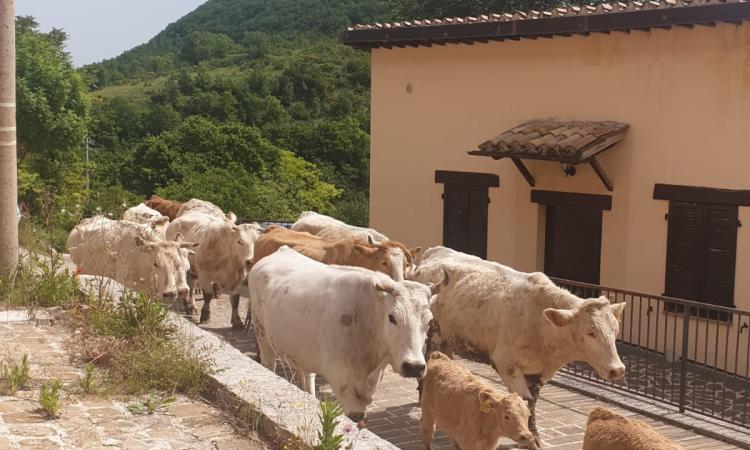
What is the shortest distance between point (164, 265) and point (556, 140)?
642 centimetres

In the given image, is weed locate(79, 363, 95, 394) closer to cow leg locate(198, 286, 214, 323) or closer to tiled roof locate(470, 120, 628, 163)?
cow leg locate(198, 286, 214, 323)

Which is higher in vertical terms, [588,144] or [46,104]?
[46,104]

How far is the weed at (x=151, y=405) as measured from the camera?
20.1 ft

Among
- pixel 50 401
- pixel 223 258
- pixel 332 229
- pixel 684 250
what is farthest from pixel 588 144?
pixel 50 401

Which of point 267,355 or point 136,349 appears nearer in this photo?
point 136,349

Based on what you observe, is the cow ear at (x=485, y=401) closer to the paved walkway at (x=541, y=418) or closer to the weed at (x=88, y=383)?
the paved walkway at (x=541, y=418)

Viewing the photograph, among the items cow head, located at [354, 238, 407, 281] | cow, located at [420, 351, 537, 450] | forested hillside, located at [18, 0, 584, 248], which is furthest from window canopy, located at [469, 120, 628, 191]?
forested hillside, located at [18, 0, 584, 248]

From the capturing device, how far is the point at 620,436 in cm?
657

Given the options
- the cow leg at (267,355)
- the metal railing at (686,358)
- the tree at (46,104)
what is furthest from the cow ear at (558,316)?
the tree at (46,104)

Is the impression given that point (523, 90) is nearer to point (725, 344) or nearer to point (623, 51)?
point (623, 51)

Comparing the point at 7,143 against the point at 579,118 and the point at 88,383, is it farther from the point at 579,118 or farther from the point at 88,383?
the point at 579,118

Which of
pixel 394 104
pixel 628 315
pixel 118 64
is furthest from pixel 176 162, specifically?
pixel 118 64

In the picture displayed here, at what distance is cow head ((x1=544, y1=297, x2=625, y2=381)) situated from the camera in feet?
26.9

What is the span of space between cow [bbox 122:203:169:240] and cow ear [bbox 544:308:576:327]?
25.6 feet
